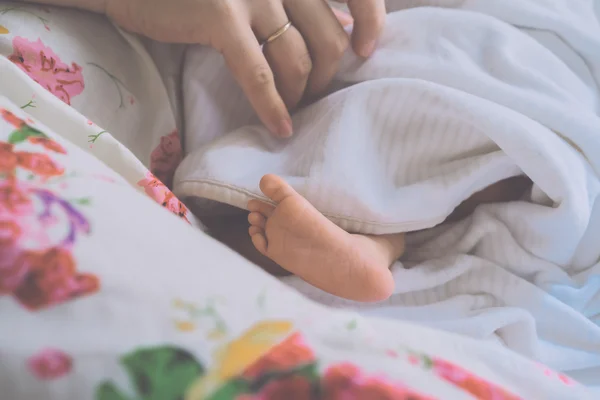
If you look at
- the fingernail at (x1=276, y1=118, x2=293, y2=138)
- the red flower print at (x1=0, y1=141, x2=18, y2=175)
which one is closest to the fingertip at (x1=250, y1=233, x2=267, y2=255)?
the fingernail at (x1=276, y1=118, x2=293, y2=138)

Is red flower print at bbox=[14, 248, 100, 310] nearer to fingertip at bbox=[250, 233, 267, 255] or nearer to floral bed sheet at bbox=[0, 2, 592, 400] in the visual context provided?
floral bed sheet at bbox=[0, 2, 592, 400]

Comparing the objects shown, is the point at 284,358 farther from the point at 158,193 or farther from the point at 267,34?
the point at 267,34

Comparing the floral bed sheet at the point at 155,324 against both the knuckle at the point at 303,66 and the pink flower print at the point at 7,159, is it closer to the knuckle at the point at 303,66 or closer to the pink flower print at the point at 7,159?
the pink flower print at the point at 7,159

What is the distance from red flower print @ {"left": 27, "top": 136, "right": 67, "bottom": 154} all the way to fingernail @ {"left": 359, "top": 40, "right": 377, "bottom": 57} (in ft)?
1.29

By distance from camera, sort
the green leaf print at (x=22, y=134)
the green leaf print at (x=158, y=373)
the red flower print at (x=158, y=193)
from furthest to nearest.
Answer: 1. the red flower print at (x=158, y=193)
2. the green leaf print at (x=22, y=134)
3. the green leaf print at (x=158, y=373)

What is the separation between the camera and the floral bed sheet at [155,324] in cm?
24

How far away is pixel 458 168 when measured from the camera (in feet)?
2.00

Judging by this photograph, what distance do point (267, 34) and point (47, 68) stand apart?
9.6 inches

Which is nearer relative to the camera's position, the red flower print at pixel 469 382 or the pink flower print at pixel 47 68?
the red flower print at pixel 469 382

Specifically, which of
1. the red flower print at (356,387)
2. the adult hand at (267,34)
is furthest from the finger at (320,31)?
the red flower print at (356,387)

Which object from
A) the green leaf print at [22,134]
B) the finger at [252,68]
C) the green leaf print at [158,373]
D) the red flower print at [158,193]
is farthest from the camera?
the finger at [252,68]

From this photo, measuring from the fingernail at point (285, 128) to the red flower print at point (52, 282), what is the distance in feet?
1.23

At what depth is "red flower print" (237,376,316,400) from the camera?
0.23 m

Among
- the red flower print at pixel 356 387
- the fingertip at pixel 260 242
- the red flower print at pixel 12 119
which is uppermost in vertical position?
the red flower print at pixel 12 119
